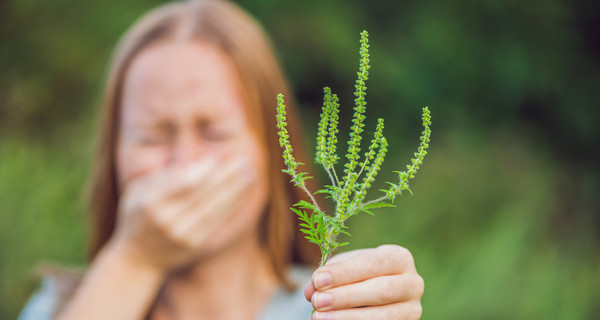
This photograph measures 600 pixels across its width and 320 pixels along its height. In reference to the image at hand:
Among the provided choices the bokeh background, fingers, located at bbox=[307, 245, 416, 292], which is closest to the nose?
fingers, located at bbox=[307, 245, 416, 292]

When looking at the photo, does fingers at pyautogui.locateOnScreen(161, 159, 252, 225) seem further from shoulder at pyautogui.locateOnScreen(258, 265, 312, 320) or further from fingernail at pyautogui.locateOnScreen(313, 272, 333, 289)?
fingernail at pyautogui.locateOnScreen(313, 272, 333, 289)

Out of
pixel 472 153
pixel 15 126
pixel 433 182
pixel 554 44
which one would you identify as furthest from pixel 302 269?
pixel 15 126

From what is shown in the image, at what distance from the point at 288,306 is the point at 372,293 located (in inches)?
43.1

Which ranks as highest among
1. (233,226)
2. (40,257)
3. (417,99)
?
(417,99)

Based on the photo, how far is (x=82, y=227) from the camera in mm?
3596

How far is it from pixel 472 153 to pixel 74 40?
2.99 meters

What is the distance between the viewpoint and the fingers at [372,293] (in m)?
0.72

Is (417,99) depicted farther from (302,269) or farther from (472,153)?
(302,269)

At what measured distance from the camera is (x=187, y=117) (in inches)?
61.9

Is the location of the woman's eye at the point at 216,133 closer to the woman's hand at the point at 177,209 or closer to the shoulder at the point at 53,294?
the woman's hand at the point at 177,209

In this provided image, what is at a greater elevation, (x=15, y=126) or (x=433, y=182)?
(x=433, y=182)

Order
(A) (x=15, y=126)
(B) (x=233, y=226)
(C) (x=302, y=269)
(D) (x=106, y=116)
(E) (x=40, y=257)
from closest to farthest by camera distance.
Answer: (B) (x=233, y=226) < (D) (x=106, y=116) < (C) (x=302, y=269) < (E) (x=40, y=257) < (A) (x=15, y=126)

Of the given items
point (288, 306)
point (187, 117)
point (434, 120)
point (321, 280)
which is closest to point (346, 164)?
point (321, 280)

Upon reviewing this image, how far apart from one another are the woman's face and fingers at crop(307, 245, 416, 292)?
876mm
